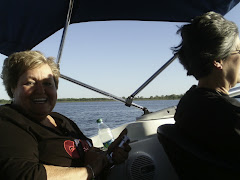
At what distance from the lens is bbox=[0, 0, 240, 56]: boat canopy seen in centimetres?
245

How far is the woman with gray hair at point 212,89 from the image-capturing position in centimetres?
112

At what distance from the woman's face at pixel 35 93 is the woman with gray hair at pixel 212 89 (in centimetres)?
75

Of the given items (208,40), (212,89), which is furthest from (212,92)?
(208,40)

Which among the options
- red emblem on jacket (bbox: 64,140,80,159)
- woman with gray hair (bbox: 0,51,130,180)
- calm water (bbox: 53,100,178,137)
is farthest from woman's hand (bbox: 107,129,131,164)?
calm water (bbox: 53,100,178,137)

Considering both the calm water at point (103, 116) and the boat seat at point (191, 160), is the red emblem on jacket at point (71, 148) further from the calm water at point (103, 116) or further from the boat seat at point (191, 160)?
the calm water at point (103, 116)

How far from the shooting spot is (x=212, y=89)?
1.28 metres

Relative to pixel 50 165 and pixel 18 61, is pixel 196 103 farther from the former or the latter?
pixel 18 61

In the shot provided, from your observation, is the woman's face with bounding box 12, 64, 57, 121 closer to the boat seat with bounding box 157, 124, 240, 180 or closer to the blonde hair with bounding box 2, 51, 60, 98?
the blonde hair with bounding box 2, 51, 60, 98

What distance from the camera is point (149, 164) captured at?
1667 millimetres

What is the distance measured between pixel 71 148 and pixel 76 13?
1659mm

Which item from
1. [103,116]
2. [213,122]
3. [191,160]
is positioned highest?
[213,122]

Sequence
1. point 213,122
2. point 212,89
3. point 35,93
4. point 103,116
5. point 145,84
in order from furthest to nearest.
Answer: point 103,116 → point 145,84 → point 35,93 → point 212,89 → point 213,122

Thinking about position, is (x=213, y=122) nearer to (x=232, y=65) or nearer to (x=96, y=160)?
(x=232, y=65)

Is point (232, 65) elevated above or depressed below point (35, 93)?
above
